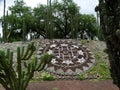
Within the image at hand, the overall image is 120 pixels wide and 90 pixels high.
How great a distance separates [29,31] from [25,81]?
80.7 feet

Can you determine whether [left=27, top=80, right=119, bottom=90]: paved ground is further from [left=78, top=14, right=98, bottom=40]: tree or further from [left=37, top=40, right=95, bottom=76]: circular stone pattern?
[left=78, top=14, right=98, bottom=40]: tree

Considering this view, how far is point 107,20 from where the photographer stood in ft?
33.9

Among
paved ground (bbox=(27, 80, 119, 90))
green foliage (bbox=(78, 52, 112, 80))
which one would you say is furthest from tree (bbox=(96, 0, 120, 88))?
green foliage (bbox=(78, 52, 112, 80))

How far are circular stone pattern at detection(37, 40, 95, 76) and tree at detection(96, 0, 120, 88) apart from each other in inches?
412

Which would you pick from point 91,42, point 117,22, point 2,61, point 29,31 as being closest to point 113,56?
point 117,22

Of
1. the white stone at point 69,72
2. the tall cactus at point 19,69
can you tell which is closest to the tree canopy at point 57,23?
the white stone at point 69,72

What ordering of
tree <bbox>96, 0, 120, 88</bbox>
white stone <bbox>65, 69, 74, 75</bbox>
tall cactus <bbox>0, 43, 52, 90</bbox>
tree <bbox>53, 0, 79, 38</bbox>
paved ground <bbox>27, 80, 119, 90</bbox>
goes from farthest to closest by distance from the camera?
tree <bbox>53, 0, 79, 38</bbox> < white stone <bbox>65, 69, 74, 75</bbox> < paved ground <bbox>27, 80, 119, 90</bbox> < tall cactus <bbox>0, 43, 52, 90</bbox> < tree <bbox>96, 0, 120, 88</bbox>

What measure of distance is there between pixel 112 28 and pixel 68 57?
41.9 ft

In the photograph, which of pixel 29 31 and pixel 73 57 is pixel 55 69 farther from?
pixel 29 31

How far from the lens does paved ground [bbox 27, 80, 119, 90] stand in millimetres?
18234

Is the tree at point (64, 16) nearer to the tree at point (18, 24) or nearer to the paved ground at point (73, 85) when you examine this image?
the tree at point (18, 24)

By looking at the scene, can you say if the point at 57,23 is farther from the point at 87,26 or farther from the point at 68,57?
the point at 68,57

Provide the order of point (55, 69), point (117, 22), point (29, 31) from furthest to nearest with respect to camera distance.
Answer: point (29, 31), point (55, 69), point (117, 22)

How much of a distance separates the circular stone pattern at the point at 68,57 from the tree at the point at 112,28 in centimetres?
1048
